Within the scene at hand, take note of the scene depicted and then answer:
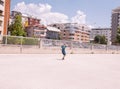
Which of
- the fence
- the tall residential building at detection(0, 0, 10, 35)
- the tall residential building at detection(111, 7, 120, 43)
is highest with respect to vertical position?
the tall residential building at detection(111, 7, 120, 43)

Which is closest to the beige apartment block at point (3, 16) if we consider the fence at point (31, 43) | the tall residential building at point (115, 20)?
the fence at point (31, 43)

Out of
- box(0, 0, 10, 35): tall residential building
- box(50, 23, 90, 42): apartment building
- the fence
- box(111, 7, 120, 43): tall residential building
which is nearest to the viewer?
the fence

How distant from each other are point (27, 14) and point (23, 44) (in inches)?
3832

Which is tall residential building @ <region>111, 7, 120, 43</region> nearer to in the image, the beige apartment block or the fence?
the beige apartment block

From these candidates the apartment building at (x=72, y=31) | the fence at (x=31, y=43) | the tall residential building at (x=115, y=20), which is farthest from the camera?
the apartment building at (x=72, y=31)

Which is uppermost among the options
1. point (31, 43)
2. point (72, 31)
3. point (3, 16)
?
point (72, 31)

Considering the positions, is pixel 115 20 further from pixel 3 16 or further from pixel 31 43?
pixel 31 43

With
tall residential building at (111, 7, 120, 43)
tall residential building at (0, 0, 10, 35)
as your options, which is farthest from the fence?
tall residential building at (111, 7, 120, 43)

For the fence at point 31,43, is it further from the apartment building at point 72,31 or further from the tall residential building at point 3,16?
the apartment building at point 72,31

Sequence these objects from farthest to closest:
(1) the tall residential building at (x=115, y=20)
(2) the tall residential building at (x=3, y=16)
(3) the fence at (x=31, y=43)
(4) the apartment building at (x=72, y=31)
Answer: (4) the apartment building at (x=72, y=31) → (1) the tall residential building at (x=115, y=20) → (2) the tall residential building at (x=3, y=16) → (3) the fence at (x=31, y=43)

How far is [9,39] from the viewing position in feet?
78.8

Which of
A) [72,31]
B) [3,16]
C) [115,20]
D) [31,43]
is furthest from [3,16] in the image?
[72,31]

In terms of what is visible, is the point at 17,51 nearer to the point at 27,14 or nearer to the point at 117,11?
the point at 27,14

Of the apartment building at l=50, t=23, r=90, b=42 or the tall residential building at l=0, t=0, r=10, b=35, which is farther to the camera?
the apartment building at l=50, t=23, r=90, b=42
